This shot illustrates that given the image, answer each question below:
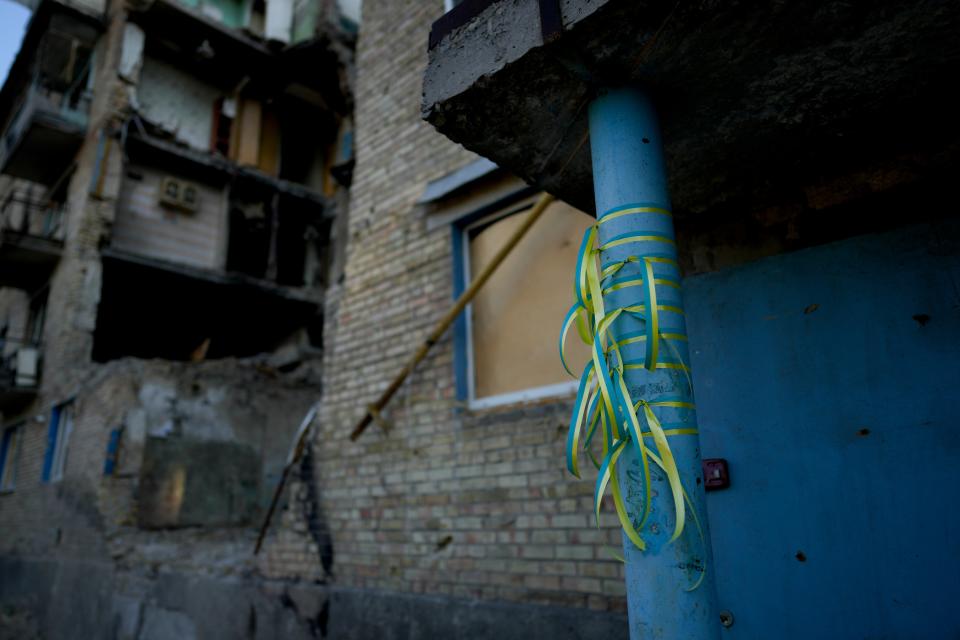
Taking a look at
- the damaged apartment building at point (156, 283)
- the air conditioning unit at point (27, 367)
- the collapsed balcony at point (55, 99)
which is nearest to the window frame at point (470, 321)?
the damaged apartment building at point (156, 283)

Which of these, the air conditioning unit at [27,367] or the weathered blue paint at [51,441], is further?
the air conditioning unit at [27,367]

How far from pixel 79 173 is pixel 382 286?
10819 mm

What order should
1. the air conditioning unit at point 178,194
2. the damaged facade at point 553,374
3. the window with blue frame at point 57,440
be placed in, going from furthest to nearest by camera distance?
the air conditioning unit at point 178,194 → the window with blue frame at point 57,440 → the damaged facade at point 553,374

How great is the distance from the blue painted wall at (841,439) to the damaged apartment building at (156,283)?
4.41 m

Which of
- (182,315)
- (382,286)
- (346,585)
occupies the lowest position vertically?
(346,585)

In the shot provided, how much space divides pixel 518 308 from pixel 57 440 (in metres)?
9.63

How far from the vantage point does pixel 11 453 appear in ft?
39.7

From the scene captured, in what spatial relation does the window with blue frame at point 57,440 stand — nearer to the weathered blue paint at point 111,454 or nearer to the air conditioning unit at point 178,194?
the weathered blue paint at point 111,454

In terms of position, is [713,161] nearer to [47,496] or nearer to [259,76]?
[47,496]

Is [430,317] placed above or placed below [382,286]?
below

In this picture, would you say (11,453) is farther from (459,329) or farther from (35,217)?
(459,329)

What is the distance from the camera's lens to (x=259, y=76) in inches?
587

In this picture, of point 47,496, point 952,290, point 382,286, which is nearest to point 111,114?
point 47,496

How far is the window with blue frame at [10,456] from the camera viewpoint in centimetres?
1152
